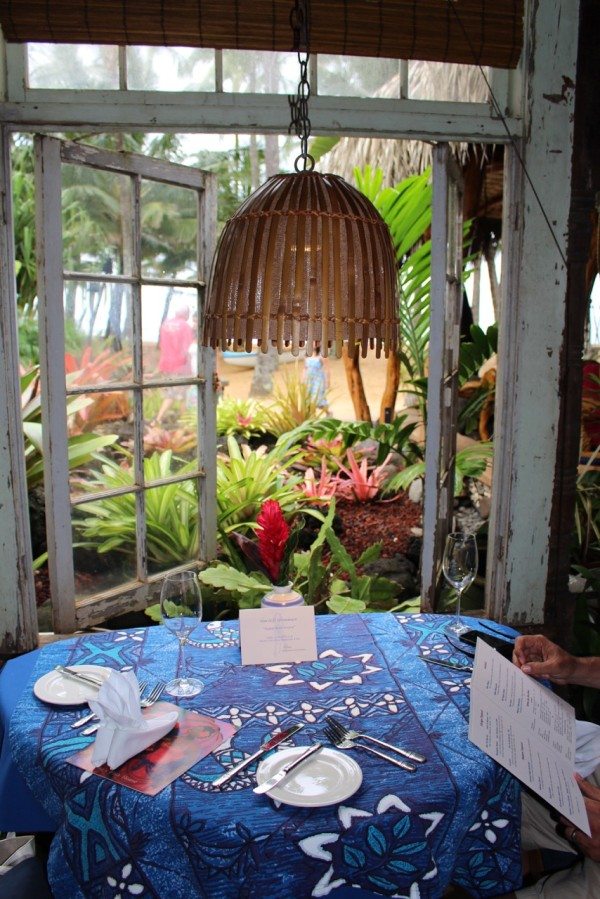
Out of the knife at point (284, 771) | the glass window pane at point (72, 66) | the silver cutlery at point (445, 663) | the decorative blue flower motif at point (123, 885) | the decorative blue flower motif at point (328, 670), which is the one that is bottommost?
the decorative blue flower motif at point (123, 885)

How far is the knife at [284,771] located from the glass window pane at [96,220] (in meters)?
1.99

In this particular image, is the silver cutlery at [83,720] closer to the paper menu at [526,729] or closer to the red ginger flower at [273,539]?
Result: the red ginger flower at [273,539]

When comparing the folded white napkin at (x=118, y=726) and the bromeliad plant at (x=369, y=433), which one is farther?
the bromeliad plant at (x=369, y=433)

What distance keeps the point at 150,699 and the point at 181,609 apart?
0.16m

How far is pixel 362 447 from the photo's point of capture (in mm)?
5547

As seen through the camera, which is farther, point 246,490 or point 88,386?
point 246,490

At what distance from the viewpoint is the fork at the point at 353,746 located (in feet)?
3.70

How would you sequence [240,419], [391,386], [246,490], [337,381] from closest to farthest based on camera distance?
[246,490] < [391,386] < [240,419] < [337,381]

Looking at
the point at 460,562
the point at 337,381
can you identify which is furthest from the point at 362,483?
the point at 337,381

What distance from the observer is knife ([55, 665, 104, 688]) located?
1.35 metres

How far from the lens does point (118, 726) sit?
1151 millimetres

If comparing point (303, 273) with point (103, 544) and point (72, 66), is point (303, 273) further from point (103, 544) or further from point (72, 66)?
point (103, 544)

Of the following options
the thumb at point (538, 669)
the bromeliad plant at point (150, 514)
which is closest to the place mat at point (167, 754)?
the thumb at point (538, 669)

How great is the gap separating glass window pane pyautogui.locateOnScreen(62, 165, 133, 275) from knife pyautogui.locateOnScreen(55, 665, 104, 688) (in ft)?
5.34
